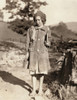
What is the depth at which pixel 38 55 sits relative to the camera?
6406mm

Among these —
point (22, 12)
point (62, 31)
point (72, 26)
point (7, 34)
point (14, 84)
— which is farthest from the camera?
point (7, 34)

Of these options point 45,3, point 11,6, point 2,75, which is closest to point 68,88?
point 2,75

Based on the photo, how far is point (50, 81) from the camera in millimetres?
7961

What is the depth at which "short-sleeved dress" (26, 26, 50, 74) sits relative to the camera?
20.9 ft

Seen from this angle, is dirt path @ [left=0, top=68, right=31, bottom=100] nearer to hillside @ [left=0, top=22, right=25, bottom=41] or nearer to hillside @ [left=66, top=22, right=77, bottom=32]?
hillside @ [left=66, top=22, right=77, bottom=32]

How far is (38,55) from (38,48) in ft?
0.56

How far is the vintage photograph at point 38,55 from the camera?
6.41 metres

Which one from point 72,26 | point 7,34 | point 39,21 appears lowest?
point 7,34

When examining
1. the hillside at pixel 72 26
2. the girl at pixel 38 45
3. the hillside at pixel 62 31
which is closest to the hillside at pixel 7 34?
the hillside at pixel 62 31

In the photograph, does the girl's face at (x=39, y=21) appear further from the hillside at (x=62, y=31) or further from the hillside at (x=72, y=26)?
the hillside at (x=72, y=26)

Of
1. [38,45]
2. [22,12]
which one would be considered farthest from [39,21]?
[22,12]

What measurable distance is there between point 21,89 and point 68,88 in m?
1.36

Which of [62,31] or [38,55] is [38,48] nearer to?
[38,55]

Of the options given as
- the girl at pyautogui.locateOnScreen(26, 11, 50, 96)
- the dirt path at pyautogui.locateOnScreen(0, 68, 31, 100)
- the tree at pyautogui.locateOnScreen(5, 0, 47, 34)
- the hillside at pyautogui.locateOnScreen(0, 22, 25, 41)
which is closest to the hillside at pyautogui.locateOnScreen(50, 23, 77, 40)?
the tree at pyautogui.locateOnScreen(5, 0, 47, 34)
